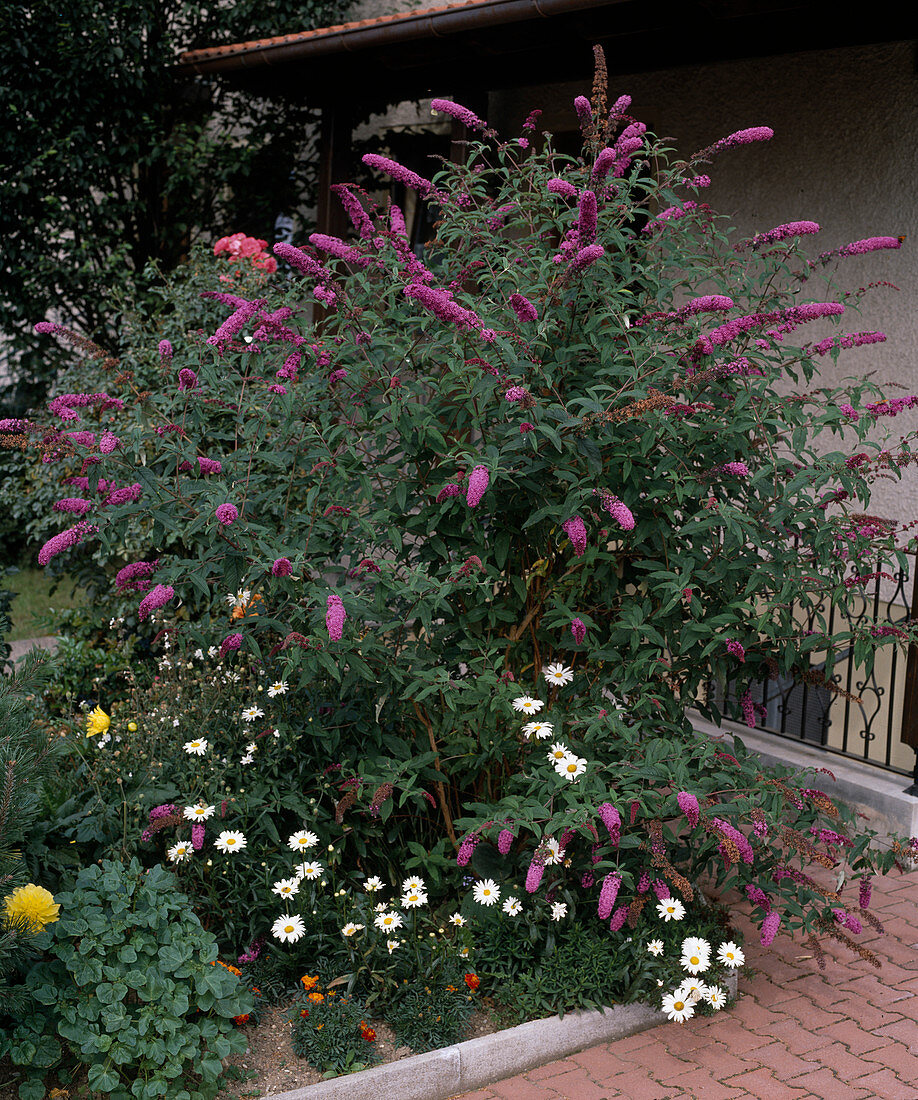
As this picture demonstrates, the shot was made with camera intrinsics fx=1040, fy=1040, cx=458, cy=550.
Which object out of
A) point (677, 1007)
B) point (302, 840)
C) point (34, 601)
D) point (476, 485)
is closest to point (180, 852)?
point (302, 840)

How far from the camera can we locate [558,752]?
332 centimetres

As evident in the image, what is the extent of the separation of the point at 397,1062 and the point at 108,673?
9.90ft

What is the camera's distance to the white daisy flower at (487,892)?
334 centimetres

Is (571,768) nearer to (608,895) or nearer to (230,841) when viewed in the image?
(608,895)

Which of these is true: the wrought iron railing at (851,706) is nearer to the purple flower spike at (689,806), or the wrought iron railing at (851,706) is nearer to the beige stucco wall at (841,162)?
the beige stucco wall at (841,162)

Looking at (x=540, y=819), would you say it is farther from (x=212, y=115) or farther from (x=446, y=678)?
(x=212, y=115)

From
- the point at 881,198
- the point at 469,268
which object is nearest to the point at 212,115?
the point at 881,198

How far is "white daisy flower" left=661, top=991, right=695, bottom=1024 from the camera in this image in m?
3.18

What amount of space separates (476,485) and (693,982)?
5.58 feet

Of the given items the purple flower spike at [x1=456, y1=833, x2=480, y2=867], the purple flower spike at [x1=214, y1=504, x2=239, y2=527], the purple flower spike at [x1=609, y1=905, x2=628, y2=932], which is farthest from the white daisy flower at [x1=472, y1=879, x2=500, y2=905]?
the purple flower spike at [x1=214, y1=504, x2=239, y2=527]

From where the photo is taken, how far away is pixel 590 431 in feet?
10.5

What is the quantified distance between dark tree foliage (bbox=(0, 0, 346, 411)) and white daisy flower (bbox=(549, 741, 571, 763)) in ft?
18.5

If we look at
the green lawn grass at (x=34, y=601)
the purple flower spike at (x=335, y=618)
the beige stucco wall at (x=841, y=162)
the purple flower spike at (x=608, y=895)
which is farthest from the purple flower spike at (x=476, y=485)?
the green lawn grass at (x=34, y=601)

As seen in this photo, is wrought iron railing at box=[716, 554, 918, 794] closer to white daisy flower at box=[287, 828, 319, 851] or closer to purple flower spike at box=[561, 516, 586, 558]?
purple flower spike at box=[561, 516, 586, 558]
